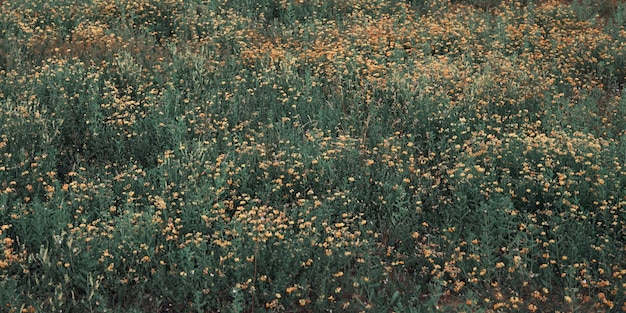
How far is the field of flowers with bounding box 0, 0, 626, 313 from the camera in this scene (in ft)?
16.0

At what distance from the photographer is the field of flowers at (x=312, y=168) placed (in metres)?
4.89

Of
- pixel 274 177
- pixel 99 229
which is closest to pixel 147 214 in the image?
pixel 99 229

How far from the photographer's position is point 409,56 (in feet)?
27.7

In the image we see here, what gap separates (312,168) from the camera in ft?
19.7

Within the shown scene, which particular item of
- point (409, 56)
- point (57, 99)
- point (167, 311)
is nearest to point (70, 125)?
point (57, 99)

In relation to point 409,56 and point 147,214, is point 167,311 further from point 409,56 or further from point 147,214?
point 409,56

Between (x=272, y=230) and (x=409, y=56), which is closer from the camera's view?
(x=272, y=230)

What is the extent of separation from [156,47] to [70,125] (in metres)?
2.12

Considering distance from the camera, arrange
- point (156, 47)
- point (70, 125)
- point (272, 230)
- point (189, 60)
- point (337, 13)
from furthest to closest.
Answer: point (337, 13), point (156, 47), point (189, 60), point (70, 125), point (272, 230)

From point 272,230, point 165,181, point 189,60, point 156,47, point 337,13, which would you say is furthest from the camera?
point 337,13

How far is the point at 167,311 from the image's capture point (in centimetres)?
484

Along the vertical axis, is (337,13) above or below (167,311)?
above

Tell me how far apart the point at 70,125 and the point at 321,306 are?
132 inches

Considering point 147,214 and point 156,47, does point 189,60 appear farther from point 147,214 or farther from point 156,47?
point 147,214
